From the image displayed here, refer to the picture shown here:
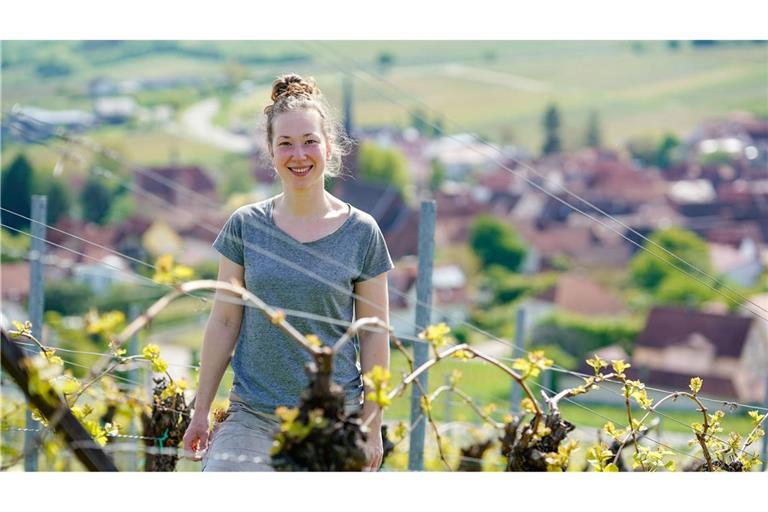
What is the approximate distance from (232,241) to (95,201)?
4858cm

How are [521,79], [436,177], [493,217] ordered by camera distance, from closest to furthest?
[493,217]
[436,177]
[521,79]

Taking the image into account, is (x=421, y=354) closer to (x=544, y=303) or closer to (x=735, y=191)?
(x=544, y=303)

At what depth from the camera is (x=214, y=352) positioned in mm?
2117

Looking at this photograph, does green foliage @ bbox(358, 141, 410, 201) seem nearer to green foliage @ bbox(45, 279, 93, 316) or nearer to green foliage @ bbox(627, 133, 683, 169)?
green foliage @ bbox(627, 133, 683, 169)

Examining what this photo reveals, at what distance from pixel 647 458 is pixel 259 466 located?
2.65 feet

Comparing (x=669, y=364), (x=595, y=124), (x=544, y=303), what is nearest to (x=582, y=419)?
(x=669, y=364)

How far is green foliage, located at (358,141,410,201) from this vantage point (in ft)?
192

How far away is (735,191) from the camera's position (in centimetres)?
5825

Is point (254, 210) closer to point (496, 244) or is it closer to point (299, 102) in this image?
point (299, 102)

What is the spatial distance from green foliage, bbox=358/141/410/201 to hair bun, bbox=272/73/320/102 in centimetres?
5610

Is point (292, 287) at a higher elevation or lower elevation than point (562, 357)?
lower

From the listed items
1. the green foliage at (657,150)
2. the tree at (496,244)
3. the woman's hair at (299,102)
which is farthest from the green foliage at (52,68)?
the woman's hair at (299,102)

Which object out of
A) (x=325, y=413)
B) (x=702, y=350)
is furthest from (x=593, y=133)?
(x=325, y=413)
